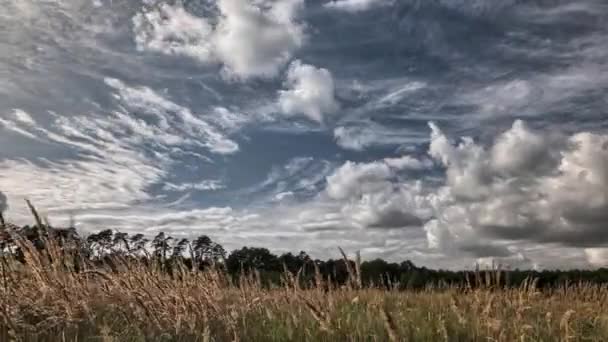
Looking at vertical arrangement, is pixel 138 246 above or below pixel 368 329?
above

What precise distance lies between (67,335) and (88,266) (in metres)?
2.34

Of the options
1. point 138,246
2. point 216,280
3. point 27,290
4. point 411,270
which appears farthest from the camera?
point 411,270

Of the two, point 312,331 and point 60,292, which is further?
point 60,292

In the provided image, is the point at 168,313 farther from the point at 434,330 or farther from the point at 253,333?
the point at 434,330

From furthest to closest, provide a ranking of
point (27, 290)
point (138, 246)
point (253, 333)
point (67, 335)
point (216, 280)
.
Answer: point (216, 280) → point (138, 246) → point (27, 290) → point (253, 333) → point (67, 335)

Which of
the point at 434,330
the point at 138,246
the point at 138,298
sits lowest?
the point at 434,330

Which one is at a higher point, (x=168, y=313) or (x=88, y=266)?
(x=88, y=266)

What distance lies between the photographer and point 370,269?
30062 millimetres

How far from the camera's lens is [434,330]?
263 inches

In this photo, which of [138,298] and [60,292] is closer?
[138,298]

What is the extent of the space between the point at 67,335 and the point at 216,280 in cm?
293

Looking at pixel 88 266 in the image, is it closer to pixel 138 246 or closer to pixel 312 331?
pixel 138 246

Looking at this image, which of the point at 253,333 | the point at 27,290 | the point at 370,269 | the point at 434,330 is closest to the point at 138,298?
the point at 253,333

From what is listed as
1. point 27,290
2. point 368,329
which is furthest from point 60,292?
point 368,329
